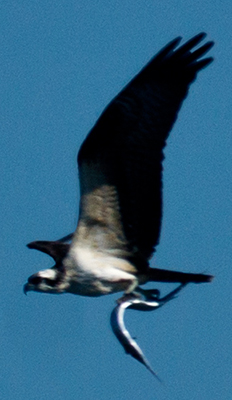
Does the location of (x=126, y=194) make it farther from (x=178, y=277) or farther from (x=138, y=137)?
(x=178, y=277)

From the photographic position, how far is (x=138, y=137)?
50.1 ft

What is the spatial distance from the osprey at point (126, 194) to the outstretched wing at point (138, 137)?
0.01 m

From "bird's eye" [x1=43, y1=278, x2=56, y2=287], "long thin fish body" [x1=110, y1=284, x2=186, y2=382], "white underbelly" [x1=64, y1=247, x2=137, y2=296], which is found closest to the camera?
"long thin fish body" [x1=110, y1=284, x2=186, y2=382]

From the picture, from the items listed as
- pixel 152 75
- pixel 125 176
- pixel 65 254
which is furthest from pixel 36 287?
pixel 152 75

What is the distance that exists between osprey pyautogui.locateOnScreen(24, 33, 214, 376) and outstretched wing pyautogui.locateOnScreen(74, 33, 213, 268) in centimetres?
1

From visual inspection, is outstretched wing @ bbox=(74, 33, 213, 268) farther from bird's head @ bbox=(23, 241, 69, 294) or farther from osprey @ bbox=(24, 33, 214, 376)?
bird's head @ bbox=(23, 241, 69, 294)

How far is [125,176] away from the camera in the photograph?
50.4ft

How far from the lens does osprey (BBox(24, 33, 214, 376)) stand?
49.7 ft

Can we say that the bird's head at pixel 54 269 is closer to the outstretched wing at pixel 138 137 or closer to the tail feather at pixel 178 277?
the outstretched wing at pixel 138 137

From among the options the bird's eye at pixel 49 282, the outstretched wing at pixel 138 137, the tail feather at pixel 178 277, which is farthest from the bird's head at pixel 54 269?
the tail feather at pixel 178 277

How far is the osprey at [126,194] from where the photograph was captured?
15156 mm

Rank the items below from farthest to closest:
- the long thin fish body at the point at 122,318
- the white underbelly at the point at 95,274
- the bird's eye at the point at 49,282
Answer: the bird's eye at the point at 49,282 < the white underbelly at the point at 95,274 < the long thin fish body at the point at 122,318

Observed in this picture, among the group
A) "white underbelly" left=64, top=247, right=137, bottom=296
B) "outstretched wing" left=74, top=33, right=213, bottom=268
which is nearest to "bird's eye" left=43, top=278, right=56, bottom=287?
"white underbelly" left=64, top=247, right=137, bottom=296

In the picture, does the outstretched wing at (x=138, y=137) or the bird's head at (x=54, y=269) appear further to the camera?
the bird's head at (x=54, y=269)
